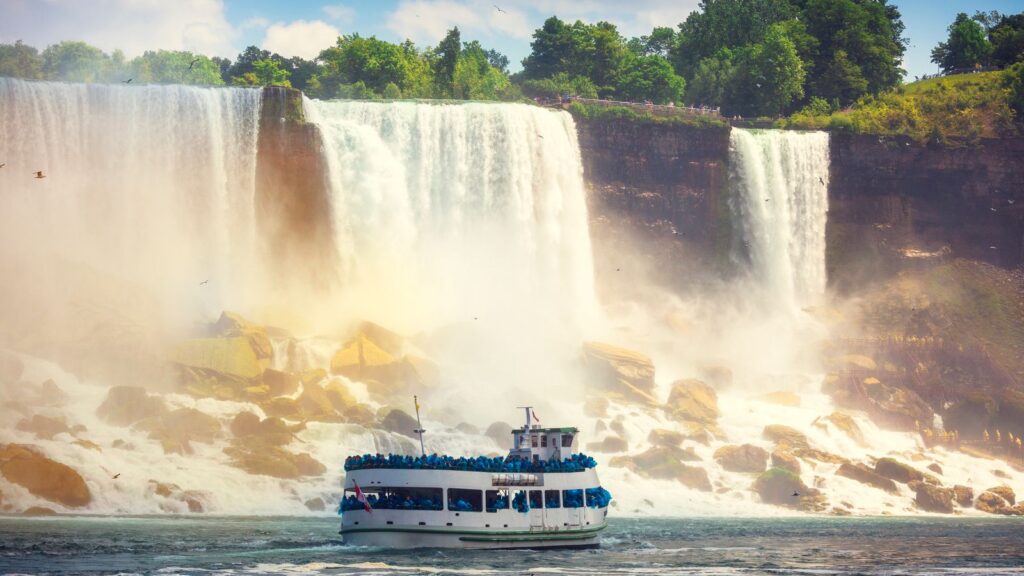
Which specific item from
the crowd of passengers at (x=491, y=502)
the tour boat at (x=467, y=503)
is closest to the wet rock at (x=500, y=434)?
the crowd of passengers at (x=491, y=502)

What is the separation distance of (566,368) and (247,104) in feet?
83.5

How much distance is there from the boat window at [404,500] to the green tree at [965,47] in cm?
11489

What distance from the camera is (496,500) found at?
5947 centimetres

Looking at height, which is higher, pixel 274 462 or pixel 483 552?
pixel 274 462

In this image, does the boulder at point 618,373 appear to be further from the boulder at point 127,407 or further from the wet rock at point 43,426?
the wet rock at point 43,426

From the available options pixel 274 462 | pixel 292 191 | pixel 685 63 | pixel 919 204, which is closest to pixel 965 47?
pixel 685 63

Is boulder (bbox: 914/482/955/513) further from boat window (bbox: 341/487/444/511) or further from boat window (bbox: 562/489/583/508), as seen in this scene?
boat window (bbox: 341/487/444/511)

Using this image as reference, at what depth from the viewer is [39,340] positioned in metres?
86.6

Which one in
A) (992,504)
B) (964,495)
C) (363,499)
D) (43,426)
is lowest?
(992,504)

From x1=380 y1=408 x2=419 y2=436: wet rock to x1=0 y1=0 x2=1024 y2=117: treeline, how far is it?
171 feet

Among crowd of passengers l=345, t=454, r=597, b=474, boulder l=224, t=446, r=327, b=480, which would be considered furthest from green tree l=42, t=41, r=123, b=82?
crowd of passengers l=345, t=454, r=597, b=474

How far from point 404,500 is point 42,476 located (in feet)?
73.4

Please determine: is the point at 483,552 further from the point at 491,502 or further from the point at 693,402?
the point at 693,402

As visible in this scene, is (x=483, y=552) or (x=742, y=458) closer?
(x=483, y=552)
